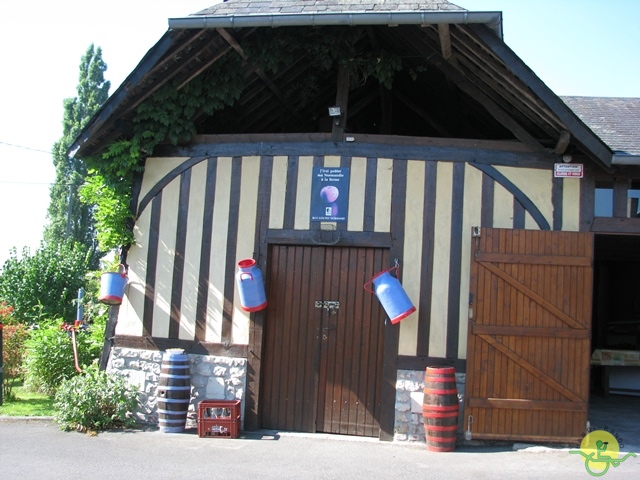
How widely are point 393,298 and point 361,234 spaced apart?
85 cm

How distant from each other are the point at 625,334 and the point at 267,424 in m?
7.92

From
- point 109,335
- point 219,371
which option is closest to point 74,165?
point 109,335

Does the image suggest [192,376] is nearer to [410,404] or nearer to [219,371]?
[219,371]

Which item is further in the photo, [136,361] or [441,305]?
[136,361]

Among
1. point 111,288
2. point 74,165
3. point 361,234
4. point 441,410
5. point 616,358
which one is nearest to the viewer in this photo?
point 441,410

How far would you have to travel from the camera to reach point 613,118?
8719 mm

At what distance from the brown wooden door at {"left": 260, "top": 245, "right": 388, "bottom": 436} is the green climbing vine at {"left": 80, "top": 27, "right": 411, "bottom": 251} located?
1.87 meters

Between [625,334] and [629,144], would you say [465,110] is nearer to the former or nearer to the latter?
[629,144]

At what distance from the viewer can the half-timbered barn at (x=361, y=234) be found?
22.0ft

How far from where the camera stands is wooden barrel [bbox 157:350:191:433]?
23.0ft

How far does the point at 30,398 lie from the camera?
29.1 feet

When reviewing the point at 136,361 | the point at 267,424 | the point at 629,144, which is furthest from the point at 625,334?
the point at 136,361

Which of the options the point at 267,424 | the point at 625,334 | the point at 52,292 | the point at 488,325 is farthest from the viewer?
the point at 52,292

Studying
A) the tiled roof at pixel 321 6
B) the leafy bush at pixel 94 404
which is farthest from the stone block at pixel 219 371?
the tiled roof at pixel 321 6
